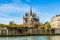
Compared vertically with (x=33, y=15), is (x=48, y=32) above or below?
below

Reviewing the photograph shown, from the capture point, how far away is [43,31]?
4550 centimetres

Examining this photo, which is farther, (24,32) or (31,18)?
(31,18)

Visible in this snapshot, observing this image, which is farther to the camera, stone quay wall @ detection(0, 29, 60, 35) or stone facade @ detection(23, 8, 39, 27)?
stone facade @ detection(23, 8, 39, 27)

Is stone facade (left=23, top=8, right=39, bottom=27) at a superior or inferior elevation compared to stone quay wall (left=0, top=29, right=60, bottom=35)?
superior

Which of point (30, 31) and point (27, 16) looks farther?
point (27, 16)

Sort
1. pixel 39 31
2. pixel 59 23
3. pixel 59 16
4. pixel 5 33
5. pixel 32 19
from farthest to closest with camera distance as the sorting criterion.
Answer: pixel 32 19
pixel 59 16
pixel 59 23
pixel 39 31
pixel 5 33

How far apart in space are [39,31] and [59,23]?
56.1 ft

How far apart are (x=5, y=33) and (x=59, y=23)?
77.4 feet

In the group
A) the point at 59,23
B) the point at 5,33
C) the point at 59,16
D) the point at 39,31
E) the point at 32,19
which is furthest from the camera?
the point at 32,19

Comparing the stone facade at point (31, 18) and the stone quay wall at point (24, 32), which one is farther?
the stone facade at point (31, 18)

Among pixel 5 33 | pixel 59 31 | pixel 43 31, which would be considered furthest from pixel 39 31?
pixel 5 33

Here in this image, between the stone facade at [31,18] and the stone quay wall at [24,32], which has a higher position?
the stone facade at [31,18]

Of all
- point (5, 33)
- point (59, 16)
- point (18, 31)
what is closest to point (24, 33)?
point (18, 31)

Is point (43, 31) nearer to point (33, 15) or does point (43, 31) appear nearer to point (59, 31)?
point (59, 31)
